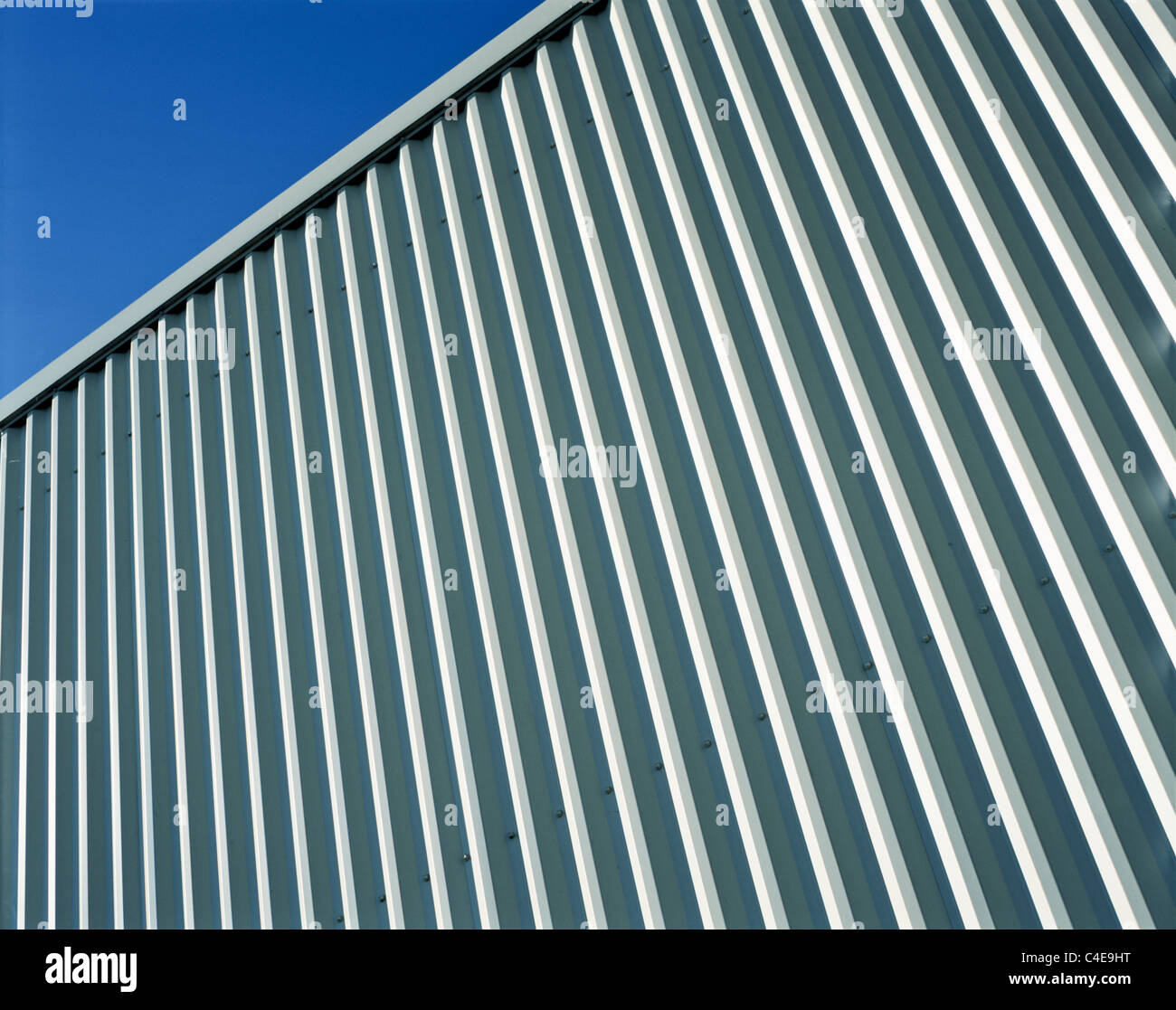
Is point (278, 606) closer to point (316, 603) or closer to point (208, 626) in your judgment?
point (316, 603)

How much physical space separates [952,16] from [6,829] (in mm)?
5582

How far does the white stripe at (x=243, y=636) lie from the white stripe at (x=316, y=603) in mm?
333

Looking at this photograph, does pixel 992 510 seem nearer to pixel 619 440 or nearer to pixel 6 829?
pixel 619 440

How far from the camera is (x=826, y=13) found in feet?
13.5

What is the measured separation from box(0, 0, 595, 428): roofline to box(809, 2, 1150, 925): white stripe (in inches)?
61.5

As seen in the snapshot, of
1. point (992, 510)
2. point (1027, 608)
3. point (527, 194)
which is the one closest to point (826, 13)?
point (527, 194)

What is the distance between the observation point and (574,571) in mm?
3914

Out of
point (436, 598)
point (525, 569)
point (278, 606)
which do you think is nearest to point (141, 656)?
point (278, 606)

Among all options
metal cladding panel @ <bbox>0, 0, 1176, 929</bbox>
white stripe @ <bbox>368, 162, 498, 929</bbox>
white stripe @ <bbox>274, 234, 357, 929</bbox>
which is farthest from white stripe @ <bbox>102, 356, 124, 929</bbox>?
white stripe @ <bbox>368, 162, 498, 929</bbox>

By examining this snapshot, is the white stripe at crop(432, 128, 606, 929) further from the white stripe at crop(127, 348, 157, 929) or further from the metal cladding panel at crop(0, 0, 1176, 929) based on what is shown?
the white stripe at crop(127, 348, 157, 929)

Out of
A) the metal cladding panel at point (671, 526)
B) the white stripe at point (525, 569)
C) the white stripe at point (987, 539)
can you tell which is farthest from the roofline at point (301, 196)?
the white stripe at point (987, 539)

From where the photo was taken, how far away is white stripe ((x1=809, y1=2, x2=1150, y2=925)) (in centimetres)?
265

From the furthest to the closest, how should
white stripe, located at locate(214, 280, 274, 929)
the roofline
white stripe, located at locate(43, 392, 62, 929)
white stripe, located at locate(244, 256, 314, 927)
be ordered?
the roofline
white stripe, located at locate(43, 392, 62, 929)
white stripe, located at locate(214, 280, 274, 929)
white stripe, located at locate(244, 256, 314, 927)

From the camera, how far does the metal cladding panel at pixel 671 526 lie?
9.82ft
